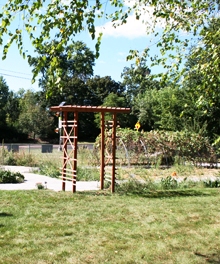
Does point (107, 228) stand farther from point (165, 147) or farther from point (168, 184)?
point (165, 147)

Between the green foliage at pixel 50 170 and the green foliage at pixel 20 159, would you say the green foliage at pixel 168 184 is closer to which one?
the green foliage at pixel 50 170

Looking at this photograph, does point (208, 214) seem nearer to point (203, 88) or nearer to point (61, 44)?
point (203, 88)

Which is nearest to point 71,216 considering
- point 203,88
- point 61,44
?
point 203,88

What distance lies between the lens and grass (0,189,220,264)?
5.42 meters

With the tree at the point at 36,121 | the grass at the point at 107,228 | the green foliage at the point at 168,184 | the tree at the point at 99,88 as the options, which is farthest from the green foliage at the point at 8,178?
the tree at the point at 99,88

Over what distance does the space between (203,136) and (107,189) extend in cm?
1381

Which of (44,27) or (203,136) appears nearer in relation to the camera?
(44,27)

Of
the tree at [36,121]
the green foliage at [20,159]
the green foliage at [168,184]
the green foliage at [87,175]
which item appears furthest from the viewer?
the tree at [36,121]

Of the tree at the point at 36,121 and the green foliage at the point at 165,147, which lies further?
the tree at the point at 36,121

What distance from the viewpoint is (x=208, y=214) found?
820 centimetres

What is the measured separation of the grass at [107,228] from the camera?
17.8ft

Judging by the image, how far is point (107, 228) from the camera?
269 inches

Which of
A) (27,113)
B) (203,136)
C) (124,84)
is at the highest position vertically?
(124,84)

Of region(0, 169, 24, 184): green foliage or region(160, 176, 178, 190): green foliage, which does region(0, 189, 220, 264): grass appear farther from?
region(0, 169, 24, 184): green foliage
